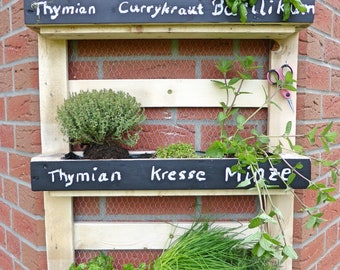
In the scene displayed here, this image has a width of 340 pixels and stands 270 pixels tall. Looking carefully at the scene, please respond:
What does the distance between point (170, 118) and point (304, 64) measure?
0.40 metres

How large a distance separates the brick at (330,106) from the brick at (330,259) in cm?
44

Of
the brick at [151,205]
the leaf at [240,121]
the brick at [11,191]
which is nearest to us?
the leaf at [240,121]

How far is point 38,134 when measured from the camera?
979 millimetres

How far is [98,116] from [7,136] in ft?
1.37

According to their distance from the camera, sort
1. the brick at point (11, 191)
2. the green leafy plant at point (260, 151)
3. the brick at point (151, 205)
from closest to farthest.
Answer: the green leafy plant at point (260, 151)
the brick at point (151, 205)
the brick at point (11, 191)

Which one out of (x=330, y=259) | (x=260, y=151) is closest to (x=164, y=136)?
(x=260, y=151)

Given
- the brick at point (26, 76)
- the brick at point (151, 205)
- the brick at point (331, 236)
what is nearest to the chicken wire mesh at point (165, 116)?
the brick at point (151, 205)

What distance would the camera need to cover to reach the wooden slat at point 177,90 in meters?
0.94

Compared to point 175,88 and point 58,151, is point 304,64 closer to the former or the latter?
point 175,88

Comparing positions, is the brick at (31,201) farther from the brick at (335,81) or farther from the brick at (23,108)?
the brick at (335,81)

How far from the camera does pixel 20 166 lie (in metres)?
1.05

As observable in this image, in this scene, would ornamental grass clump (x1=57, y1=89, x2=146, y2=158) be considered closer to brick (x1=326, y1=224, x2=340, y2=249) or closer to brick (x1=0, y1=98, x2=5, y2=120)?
brick (x1=0, y1=98, x2=5, y2=120)

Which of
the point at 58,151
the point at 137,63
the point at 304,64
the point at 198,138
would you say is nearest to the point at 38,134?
the point at 58,151

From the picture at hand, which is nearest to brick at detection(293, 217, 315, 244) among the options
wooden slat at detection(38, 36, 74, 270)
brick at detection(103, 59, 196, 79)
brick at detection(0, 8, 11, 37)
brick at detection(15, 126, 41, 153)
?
brick at detection(103, 59, 196, 79)
